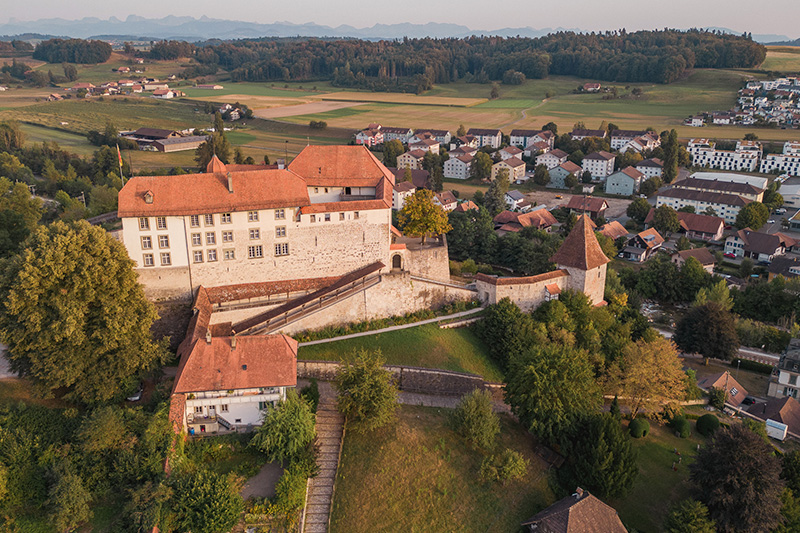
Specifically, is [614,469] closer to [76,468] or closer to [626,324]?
[626,324]

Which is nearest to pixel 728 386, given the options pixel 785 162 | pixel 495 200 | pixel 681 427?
pixel 681 427

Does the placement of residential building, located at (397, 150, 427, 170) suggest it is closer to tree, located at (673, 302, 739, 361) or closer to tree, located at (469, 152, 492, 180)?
tree, located at (469, 152, 492, 180)

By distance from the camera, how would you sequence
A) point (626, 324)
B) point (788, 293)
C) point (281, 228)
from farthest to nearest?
point (788, 293) → point (626, 324) → point (281, 228)

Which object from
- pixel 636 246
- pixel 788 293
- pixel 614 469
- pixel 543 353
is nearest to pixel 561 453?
pixel 614 469

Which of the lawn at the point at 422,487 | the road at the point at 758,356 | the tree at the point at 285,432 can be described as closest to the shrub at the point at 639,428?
the lawn at the point at 422,487

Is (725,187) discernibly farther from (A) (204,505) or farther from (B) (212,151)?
(A) (204,505)
